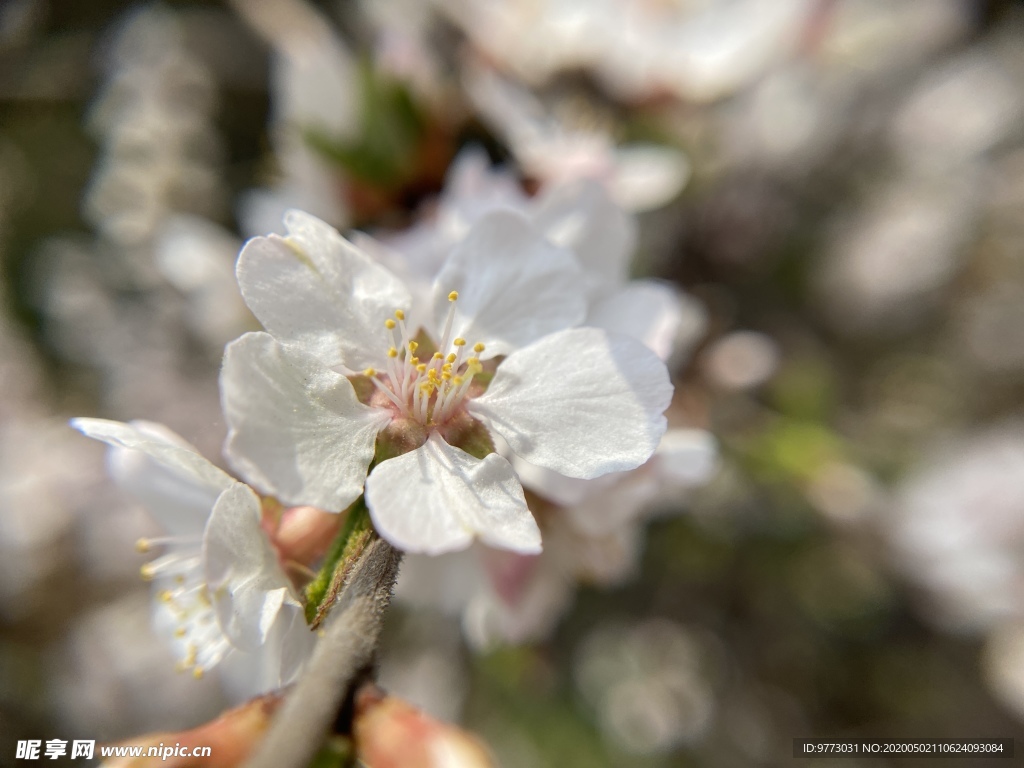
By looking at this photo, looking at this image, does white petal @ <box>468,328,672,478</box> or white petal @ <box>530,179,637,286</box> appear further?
white petal @ <box>530,179,637,286</box>

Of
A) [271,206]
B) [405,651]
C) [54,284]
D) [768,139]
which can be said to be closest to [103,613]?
[405,651]

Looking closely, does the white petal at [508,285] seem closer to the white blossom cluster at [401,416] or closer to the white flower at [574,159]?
the white blossom cluster at [401,416]

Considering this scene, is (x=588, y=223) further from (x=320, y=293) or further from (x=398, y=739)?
(x=398, y=739)

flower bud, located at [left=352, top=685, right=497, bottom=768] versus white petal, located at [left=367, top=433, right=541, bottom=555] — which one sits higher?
white petal, located at [left=367, top=433, right=541, bottom=555]

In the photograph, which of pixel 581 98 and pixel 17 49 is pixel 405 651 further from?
pixel 17 49

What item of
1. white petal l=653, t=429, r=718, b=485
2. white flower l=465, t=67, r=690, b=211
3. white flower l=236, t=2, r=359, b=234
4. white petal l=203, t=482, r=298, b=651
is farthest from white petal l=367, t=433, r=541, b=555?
white flower l=236, t=2, r=359, b=234

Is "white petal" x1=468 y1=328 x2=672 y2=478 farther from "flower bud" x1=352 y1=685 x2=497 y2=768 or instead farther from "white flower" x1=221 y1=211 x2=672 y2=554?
"flower bud" x1=352 y1=685 x2=497 y2=768

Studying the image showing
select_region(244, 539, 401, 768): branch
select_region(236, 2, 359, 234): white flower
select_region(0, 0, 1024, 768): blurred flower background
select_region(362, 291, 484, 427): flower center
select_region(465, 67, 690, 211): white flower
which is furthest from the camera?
select_region(0, 0, 1024, 768): blurred flower background

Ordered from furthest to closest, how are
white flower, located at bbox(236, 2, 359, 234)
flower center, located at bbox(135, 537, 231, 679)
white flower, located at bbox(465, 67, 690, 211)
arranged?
white flower, located at bbox(236, 2, 359, 234) → white flower, located at bbox(465, 67, 690, 211) → flower center, located at bbox(135, 537, 231, 679)
